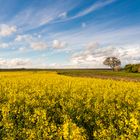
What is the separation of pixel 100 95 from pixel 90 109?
3.68 meters

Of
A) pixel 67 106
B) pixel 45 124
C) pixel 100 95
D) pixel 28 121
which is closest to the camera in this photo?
pixel 45 124

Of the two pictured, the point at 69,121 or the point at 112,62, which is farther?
the point at 112,62

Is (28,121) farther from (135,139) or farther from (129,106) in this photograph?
(129,106)

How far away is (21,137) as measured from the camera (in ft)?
29.8

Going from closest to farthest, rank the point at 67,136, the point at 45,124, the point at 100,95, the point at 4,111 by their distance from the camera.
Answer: the point at 67,136 → the point at 45,124 → the point at 4,111 → the point at 100,95

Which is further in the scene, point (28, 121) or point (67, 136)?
point (28, 121)

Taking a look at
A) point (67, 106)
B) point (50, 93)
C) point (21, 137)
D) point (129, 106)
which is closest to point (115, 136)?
point (21, 137)

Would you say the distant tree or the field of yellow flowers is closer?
the field of yellow flowers

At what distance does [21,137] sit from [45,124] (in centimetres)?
89

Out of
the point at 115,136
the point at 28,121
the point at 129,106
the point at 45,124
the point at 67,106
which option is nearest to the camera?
the point at 115,136

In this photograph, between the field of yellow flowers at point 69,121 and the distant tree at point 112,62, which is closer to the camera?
the field of yellow flowers at point 69,121

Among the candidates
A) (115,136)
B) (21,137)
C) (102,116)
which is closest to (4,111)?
(21,137)

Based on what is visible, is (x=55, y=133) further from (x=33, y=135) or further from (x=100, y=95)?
(x=100, y=95)

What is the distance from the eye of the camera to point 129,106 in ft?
45.3
